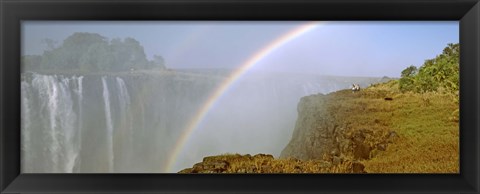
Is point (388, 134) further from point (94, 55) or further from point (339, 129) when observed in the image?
point (94, 55)

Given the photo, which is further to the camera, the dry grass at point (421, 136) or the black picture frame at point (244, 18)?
the dry grass at point (421, 136)

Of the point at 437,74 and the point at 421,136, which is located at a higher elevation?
the point at 437,74

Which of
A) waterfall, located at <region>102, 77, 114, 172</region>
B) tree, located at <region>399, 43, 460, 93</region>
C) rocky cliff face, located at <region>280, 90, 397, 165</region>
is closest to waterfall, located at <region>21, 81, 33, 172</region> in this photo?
waterfall, located at <region>102, 77, 114, 172</region>

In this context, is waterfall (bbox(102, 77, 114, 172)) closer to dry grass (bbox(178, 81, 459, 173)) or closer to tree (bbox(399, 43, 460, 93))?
dry grass (bbox(178, 81, 459, 173))

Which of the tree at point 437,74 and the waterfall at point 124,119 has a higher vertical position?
the tree at point 437,74

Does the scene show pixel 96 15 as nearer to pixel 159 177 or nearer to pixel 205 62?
pixel 205 62

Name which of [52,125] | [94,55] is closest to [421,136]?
[94,55]

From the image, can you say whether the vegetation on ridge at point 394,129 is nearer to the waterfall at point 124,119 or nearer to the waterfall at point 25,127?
the waterfall at point 124,119

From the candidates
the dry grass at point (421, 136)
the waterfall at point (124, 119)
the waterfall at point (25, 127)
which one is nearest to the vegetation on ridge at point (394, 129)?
the dry grass at point (421, 136)
